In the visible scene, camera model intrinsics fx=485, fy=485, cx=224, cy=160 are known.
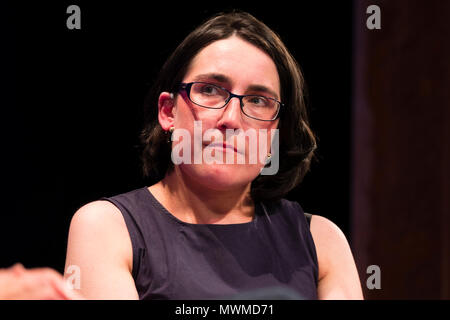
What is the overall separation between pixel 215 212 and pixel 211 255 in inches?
5.3

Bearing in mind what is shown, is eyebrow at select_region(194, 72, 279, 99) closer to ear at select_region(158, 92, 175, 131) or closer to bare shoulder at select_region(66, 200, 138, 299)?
ear at select_region(158, 92, 175, 131)

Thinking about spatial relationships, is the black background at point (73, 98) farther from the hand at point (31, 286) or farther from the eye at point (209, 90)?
the hand at point (31, 286)

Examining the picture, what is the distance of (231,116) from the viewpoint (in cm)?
114

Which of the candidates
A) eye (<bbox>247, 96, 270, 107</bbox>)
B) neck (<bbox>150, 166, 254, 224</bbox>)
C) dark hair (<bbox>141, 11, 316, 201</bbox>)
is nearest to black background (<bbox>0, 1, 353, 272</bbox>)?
dark hair (<bbox>141, 11, 316, 201</bbox>)

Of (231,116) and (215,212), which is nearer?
(231,116)

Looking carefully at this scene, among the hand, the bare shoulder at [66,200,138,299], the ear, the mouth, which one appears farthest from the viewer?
the ear

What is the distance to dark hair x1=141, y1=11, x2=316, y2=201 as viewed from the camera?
1222 millimetres

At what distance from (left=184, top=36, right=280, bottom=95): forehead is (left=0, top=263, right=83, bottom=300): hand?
1.88 ft

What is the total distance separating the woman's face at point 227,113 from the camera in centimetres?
114

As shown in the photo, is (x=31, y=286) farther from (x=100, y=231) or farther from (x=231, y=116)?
(x=231, y=116)

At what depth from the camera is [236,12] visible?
140cm

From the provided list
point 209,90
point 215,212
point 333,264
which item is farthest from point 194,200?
point 333,264

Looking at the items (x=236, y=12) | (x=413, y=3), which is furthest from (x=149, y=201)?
(x=413, y=3)
